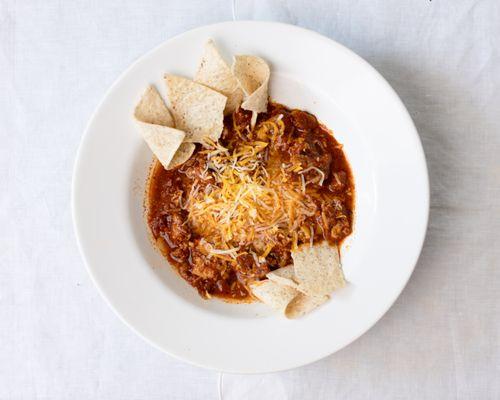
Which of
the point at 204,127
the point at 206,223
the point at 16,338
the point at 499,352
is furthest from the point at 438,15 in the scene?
the point at 16,338

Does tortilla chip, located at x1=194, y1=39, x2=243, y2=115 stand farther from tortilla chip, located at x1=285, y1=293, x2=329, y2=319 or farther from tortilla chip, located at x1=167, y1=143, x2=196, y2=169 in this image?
tortilla chip, located at x1=285, y1=293, x2=329, y2=319

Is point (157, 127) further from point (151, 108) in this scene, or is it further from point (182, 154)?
point (182, 154)

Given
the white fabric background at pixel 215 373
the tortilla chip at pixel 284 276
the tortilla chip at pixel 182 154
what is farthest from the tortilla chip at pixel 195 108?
the tortilla chip at pixel 284 276

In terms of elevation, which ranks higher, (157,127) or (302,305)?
(157,127)

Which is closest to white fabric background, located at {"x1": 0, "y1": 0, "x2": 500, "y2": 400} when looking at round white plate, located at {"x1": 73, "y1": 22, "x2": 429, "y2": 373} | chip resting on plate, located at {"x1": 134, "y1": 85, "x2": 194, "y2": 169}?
round white plate, located at {"x1": 73, "y1": 22, "x2": 429, "y2": 373}

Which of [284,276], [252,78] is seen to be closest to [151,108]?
[252,78]

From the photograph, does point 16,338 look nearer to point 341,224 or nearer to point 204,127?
point 204,127

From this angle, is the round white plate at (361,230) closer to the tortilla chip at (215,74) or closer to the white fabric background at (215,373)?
the tortilla chip at (215,74)
